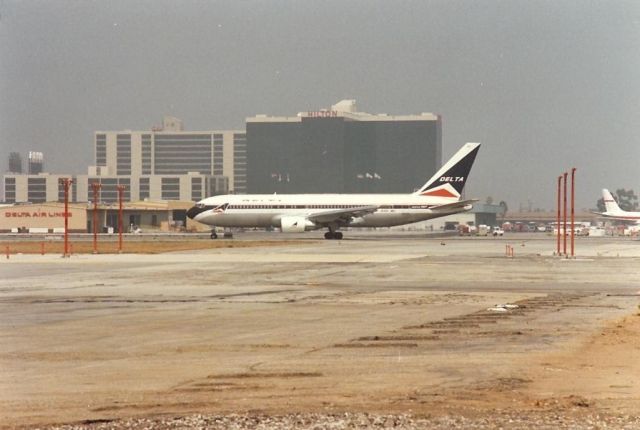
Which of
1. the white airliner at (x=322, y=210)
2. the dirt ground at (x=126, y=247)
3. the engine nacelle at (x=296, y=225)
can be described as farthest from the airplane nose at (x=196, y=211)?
the dirt ground at (x=126, y=247)

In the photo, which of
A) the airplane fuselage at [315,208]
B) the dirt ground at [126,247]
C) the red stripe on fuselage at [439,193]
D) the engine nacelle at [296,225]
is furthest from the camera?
the red stripe on fuselage at [439,193]

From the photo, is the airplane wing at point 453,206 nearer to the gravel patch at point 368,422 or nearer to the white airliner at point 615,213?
the white airliner at point 615,213

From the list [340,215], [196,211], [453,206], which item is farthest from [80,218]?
[453,206]

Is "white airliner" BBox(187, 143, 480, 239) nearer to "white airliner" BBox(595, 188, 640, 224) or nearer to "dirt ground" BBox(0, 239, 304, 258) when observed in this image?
"dirt ground" BBox(0, 239, 304, 258)

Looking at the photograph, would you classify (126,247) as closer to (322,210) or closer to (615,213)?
(322,210)

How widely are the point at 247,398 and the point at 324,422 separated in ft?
5.46

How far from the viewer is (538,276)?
38.3m

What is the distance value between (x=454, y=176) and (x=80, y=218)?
56.5 m

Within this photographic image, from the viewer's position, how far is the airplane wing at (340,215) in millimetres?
88938

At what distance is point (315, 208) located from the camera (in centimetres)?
9100

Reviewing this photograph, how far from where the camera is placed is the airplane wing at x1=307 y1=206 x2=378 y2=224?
292ft

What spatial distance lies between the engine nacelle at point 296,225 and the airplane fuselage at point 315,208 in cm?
112

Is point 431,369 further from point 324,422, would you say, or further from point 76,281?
point 76,281

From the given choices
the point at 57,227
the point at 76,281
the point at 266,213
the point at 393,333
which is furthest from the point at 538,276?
the point at 57,227
